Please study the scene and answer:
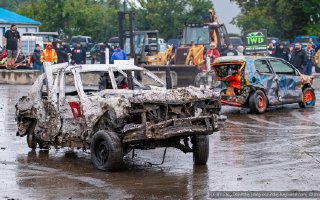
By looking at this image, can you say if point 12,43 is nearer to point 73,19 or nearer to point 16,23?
point 16,23

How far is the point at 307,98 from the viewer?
21.2 metres

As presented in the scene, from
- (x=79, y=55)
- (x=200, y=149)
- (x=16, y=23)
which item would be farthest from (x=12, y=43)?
(x=16, y=23)

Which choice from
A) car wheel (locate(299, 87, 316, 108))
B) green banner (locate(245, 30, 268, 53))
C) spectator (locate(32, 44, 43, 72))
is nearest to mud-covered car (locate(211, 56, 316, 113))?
car wheel (locate(299, 87, 316, 108))

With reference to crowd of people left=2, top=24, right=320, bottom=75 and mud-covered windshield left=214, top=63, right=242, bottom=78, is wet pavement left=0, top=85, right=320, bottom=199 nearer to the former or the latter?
mud-covered windshield left=214, top=63, right=242, bottom=78

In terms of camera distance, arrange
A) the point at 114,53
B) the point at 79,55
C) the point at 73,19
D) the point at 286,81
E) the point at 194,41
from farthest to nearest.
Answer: the point at 73,19, the point at 194,41, the point at 79,55, the point at 114,53, the point at 286,81

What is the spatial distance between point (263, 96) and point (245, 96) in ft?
1.77

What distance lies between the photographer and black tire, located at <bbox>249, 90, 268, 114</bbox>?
63.7ft

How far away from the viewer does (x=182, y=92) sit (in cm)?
1123

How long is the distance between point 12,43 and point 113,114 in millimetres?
19576

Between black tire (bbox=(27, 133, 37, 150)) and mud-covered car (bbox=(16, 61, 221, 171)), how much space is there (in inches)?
0.7

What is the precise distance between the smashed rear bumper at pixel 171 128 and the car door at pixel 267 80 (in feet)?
27.8

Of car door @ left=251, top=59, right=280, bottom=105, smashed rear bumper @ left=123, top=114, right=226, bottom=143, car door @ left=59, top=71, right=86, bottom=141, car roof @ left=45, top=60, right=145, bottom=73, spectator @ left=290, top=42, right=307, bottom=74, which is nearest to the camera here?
smashed rear bumper @ left=123, top=114, right=226, bottom=143

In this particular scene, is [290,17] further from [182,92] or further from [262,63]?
[182,92]

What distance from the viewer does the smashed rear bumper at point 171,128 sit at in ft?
35.3
